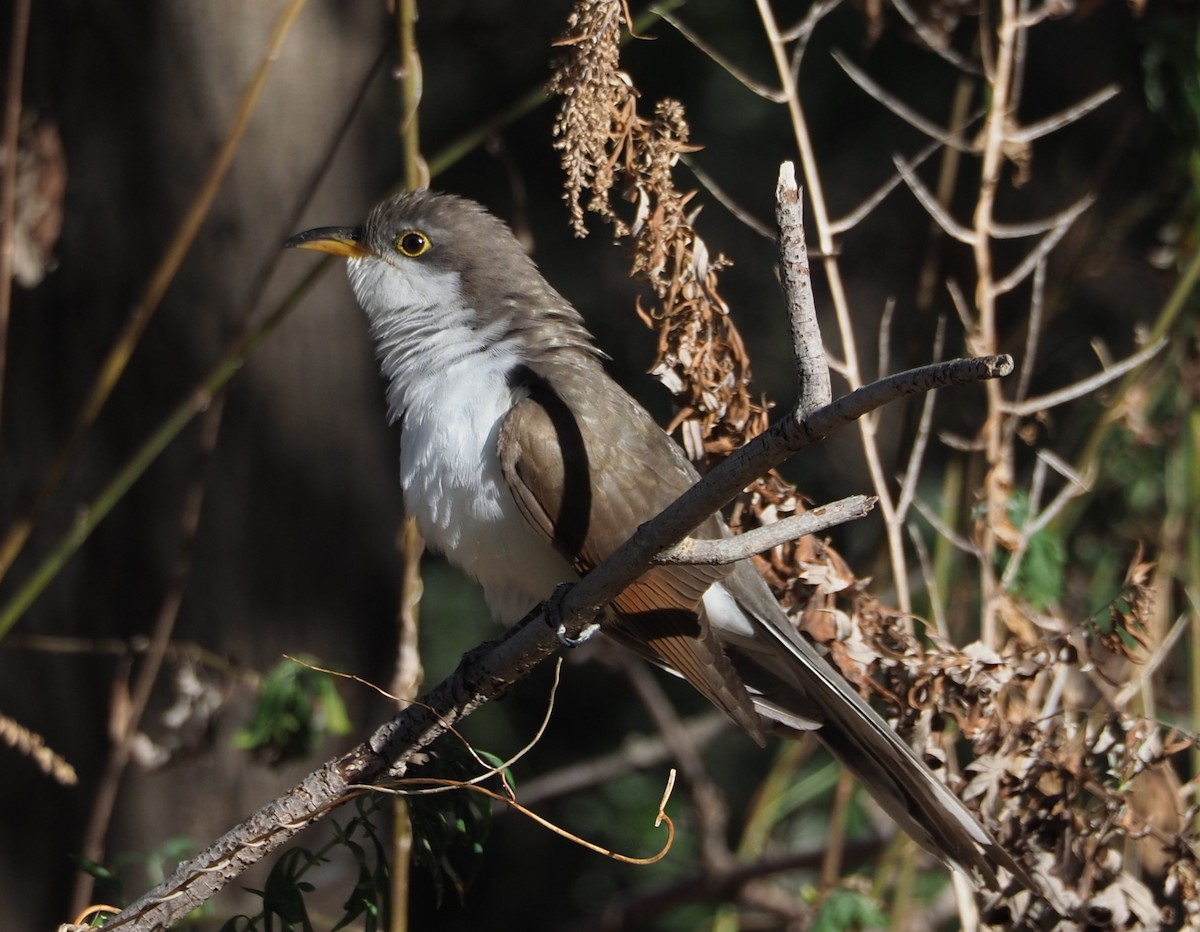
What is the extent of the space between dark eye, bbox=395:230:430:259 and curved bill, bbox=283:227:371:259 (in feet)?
0.34

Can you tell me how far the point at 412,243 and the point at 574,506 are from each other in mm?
1107

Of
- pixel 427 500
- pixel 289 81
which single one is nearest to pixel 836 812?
pixel 427 500

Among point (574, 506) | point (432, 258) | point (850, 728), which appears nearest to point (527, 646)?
point (574, 506)

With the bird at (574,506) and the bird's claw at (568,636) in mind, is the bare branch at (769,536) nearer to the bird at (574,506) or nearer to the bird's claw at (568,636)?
the bird's claw at (568,636)

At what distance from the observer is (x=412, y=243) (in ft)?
13.1

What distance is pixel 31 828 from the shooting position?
185 inches

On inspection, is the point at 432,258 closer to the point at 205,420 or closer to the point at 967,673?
the point at 205,420

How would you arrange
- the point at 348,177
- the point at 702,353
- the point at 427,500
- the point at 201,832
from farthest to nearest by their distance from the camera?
the point at 348,177
the point at 201,832
the point at 427,500
the point at 702,353

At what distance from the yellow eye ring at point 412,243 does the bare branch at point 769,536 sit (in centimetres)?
196

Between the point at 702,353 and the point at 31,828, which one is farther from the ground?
the point at 702,353

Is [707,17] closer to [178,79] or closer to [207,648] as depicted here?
[178,79]

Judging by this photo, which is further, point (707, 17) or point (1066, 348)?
point (707, 17)

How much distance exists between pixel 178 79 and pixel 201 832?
2.47 m

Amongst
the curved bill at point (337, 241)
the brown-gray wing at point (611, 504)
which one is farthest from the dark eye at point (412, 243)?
the brown-gray wing at point (611, 504)
